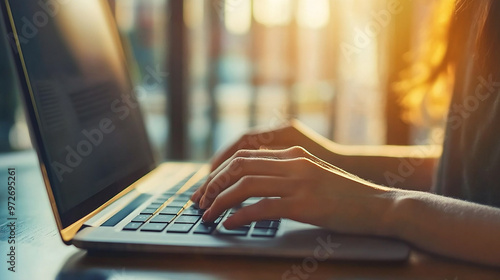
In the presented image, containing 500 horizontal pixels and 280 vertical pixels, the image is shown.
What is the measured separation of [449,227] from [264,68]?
2641 mm

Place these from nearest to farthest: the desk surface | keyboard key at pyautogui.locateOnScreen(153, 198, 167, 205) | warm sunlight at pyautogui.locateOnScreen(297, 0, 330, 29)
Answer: the desk surface → keyboard key at pyautogui.locateOnScreen(153, 198, 167, 205) → warm sunlight at pyautogui.locateOnScreen(297, 0, 330, 29)

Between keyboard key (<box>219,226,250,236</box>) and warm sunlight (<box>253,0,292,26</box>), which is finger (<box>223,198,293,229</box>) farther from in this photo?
warm sunlight (<box>253,0,292,26</box>)

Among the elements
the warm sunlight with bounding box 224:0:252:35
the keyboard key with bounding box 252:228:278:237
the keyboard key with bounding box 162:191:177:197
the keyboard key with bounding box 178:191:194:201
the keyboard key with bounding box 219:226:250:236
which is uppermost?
the warm sunlight with bounding box 224:0:252:35

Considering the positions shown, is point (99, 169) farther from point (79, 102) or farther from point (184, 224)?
point (184, 224)

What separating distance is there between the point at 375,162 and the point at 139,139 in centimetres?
47

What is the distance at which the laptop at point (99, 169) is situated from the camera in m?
0.47

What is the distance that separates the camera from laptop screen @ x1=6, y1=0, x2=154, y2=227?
0.53 meters

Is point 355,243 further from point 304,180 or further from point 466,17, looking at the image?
point 466,17

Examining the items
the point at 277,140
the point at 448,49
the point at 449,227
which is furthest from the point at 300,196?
the point at 448,49

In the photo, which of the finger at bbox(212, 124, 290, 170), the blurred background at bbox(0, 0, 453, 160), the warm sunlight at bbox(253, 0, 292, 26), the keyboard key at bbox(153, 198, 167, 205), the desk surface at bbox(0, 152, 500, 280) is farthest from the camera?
the warm sunlight at bbox(253, 0, 292, 26)

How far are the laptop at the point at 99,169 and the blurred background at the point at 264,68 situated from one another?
1349 millimetres

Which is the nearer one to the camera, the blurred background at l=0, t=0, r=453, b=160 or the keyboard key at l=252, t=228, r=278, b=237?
the keyboard key at l=252, t=228, r=278, b=237

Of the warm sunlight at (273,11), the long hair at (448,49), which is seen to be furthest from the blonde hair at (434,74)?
the warm sunlight at (273,11)

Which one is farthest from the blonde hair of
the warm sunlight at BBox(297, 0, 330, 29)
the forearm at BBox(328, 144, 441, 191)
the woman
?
the warm sunlight at BBox(297, 0, 330, 29)
